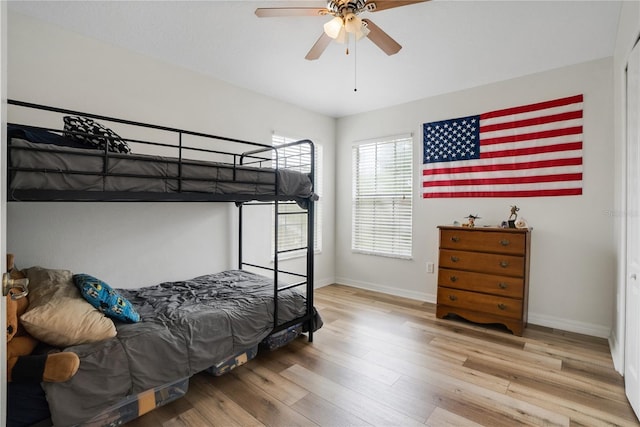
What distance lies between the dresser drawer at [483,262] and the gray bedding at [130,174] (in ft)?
6.07

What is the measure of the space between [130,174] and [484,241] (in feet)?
9.55

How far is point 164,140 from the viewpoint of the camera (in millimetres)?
2822

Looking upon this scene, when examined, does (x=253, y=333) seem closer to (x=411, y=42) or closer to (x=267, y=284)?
(x=267, y=284)

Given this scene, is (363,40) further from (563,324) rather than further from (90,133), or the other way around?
(563,324)

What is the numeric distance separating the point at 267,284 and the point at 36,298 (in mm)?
1564

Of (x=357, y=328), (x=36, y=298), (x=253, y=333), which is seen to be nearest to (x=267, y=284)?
(x=253, y=333)

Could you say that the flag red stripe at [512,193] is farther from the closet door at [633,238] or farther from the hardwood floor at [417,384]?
the hardwood floor at [417,384]

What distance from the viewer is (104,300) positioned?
71.4 inches

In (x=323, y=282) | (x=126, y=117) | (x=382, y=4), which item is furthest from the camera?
(x=323, y=282)

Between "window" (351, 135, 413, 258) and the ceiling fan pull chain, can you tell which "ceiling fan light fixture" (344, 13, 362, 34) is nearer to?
the ceiling fan pull chain

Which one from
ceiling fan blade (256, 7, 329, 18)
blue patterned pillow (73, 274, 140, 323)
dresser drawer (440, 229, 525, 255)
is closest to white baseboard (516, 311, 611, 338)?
dresser drawer (440, 229, 525, 255)

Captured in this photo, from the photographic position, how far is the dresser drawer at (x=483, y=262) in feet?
9.32

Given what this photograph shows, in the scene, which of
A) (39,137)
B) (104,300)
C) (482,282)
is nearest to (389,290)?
(482,282)

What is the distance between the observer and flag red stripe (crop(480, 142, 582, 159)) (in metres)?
2.90
